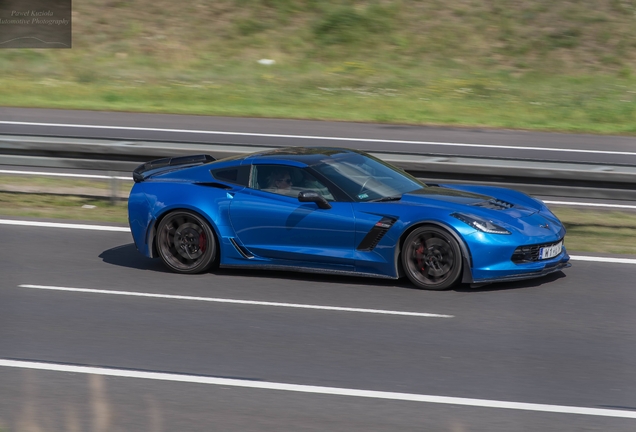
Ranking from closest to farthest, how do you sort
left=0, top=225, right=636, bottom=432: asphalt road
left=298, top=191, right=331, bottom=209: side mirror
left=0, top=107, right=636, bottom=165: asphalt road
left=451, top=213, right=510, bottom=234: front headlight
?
left=0, top=225, right=636, bottom=432: asphalt road → left=451, top=213, right=510, bottom=234: front headlight → left=298, top=191, right=331, bottom=209: side mirror → left=0, top=107, right=636, bottom=165: asphalt road

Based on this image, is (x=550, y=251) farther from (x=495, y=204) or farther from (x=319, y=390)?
(x=319, y=390)

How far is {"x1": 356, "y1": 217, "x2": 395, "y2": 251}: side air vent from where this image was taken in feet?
28.9

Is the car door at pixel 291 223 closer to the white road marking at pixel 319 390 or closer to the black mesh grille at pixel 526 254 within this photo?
the black mesh grille at pixel 526 254

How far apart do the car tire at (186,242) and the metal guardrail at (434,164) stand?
10.8ft

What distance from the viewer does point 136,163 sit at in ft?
42.7

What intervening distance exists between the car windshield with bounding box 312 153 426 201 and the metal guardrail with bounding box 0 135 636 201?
2.14 meters

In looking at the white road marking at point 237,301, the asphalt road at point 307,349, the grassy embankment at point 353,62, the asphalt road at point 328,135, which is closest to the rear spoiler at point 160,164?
the asphalt road at point 307,349

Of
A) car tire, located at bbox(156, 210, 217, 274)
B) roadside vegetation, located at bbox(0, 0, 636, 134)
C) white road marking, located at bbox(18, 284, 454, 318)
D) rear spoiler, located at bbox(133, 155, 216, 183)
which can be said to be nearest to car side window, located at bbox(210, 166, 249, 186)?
car tire, located at bbox(156, 210, 217, 274)

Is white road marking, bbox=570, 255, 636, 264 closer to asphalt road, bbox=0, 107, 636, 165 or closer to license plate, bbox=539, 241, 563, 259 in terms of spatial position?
license plate, bbox=539, 241, 563, 259

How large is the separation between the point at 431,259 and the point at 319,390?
286 cm

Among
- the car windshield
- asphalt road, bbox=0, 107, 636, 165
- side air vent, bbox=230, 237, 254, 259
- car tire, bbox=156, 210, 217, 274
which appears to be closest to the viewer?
the car windshield

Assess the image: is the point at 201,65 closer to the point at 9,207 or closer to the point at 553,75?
the point at 553,75

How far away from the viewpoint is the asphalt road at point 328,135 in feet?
62.1

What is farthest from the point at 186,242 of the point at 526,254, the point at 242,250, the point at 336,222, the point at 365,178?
the point at 526,254
